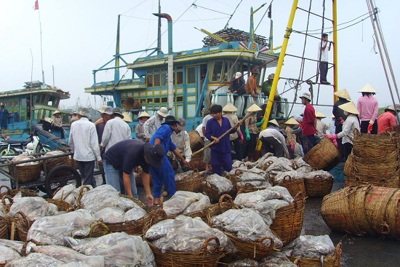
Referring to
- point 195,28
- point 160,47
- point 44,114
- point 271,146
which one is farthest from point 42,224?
point 44,114

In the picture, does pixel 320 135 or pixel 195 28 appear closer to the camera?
pixel 320 135

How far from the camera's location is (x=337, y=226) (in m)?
5.27

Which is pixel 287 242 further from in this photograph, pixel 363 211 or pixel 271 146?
pixel 271 146

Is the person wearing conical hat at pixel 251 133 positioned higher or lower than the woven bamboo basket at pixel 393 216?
higher

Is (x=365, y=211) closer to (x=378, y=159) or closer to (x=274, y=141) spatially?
(x=378, y=159)

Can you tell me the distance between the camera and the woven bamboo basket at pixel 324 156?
7.92m

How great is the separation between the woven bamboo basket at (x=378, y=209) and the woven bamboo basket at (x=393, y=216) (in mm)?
39

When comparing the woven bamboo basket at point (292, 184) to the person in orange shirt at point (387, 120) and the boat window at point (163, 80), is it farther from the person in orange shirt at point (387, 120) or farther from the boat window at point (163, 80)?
the boat window at point (163, 80)

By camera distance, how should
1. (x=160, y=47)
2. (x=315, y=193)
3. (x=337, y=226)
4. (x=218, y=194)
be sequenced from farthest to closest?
(x=160, y=47) < (x=315, y=193) < (x=218, y=194) < (x=337, y=226)

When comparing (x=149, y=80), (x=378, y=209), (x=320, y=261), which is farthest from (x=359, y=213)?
(x=149, y=80)

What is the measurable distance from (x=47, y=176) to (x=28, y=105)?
47.4 ft

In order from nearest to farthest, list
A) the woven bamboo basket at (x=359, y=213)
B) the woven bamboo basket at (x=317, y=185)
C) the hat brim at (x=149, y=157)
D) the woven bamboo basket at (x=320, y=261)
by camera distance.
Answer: the woven bamboo basket at (x=320, y=261), the woven bamboo basket at (x=359, y=213), the hat brim at (x=149, y=157), the woven bamboo basket at (x=317, y=185)

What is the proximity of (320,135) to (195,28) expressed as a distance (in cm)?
653

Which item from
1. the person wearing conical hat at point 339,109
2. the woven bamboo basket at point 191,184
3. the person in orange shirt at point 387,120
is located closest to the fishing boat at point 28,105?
the woven bamboo basket at point 191,184
